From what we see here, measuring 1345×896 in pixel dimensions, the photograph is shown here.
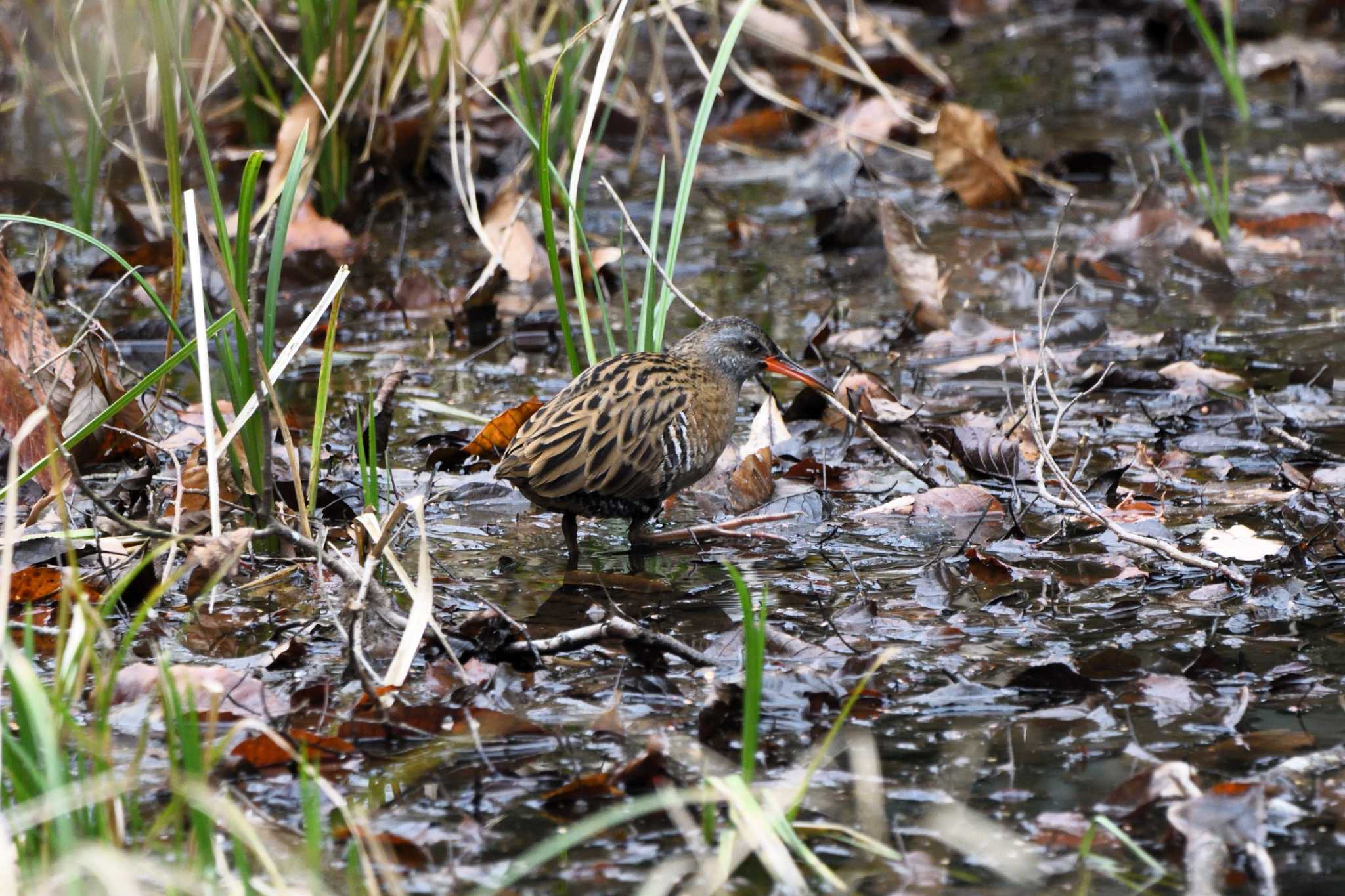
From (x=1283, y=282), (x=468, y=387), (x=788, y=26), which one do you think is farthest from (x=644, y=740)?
(x=788, y=26)

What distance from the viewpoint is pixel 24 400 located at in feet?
13.9

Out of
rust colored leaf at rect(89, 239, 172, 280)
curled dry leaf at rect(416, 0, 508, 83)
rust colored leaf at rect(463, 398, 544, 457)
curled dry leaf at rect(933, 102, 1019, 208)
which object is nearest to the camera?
rust colored leaf at rect(463, 398, 544, 457)

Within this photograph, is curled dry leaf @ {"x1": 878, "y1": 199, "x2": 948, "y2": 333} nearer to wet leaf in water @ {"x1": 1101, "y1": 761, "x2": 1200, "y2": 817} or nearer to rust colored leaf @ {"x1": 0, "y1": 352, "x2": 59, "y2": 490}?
rust colored leaf @ {"x1": 0, "y1": 352, "x2": 59, "y2": 490}

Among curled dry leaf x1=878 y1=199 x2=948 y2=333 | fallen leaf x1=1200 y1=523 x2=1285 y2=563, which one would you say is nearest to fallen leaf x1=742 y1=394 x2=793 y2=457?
curled dry leaf x1=878 y1=199 x2=948 y2=333

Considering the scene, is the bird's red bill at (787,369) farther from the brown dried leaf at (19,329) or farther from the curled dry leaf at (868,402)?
the brown dried leaf at (19,329)

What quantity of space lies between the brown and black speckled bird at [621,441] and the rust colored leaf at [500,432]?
0.82ft

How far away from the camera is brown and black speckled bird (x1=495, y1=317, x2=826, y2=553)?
443cm

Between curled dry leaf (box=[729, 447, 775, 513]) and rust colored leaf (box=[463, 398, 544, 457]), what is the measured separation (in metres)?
0.65

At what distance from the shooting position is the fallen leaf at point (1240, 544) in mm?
4098

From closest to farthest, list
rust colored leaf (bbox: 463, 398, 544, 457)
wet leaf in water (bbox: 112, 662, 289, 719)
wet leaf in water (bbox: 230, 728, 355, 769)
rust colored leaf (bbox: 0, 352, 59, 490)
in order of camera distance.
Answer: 1. wet leaf in water (bbox: 230, 728, 355, 769)
2. wet leaf in water (bbox: 112, 662, 289, 719)
3. rust colored leaf (bbox: 0, 352, 59, 490)
4. rust colored leaf (bbox: 463, 398, 544, 457)

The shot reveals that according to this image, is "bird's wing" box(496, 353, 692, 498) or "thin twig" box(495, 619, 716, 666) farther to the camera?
"bird's wing" box(496, 353, 692, 498)

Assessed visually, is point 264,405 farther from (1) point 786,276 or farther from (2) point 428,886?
(1) point 786,276

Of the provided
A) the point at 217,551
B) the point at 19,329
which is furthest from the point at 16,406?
the point at 217,551

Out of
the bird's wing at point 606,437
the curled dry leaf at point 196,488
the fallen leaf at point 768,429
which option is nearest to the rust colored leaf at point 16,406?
the curled dry leaf at point 196,488
